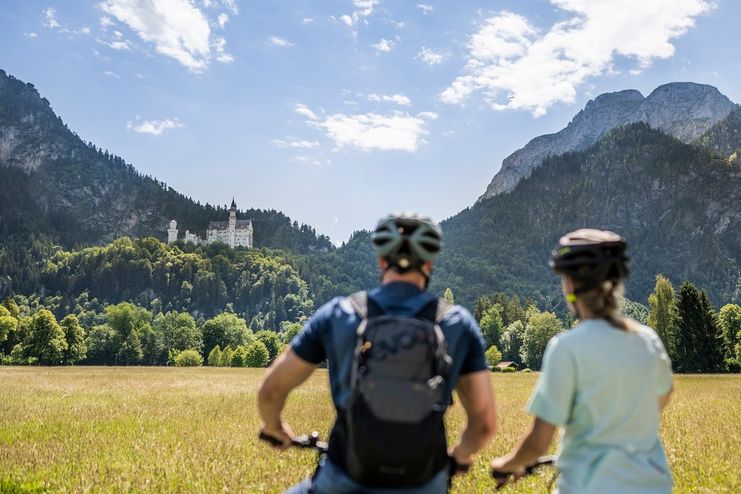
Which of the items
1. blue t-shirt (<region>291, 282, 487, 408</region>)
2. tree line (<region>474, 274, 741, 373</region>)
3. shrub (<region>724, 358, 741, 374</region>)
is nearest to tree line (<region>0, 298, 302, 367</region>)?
tree line (<region>474, 274, 741, 373</region>)

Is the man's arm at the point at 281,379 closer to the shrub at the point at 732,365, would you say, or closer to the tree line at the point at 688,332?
the tree line at the point at 688,332

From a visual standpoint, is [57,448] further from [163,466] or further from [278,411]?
[278,411]

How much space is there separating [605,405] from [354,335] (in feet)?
4.80

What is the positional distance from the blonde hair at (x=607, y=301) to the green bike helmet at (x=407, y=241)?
36.2 inches

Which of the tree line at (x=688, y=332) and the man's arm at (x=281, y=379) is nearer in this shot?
the man's arm at (x=281, y=379)

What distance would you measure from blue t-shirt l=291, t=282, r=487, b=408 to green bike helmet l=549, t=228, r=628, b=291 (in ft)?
2.34

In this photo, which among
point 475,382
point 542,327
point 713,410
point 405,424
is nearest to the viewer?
point 405,424

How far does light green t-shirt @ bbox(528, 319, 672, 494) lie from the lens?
3.09 meters

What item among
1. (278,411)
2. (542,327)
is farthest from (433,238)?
(542,327)

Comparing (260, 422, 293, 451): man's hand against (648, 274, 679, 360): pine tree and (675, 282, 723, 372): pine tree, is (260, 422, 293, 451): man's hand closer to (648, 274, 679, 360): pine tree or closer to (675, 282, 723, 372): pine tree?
(675, 282, 723, 372): pine tree

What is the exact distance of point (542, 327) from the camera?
104062 millimetres

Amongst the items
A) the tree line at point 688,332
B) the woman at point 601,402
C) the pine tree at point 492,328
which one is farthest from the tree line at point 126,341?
the woman at point 601,402

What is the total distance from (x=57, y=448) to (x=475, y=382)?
10420 millimetres

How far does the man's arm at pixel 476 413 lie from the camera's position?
3365 millimetres
